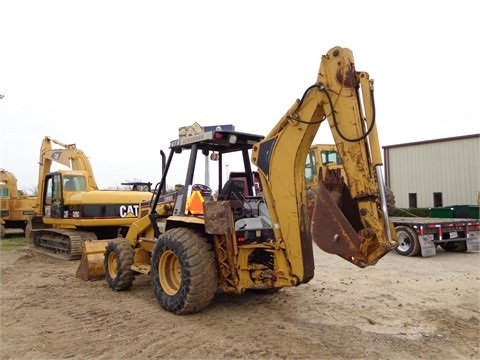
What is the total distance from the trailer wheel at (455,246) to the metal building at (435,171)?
9244 millimetres

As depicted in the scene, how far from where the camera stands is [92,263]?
787cm

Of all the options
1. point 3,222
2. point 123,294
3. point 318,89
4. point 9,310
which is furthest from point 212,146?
point 3,222

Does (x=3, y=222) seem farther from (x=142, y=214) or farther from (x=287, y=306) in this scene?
(x=287, y=306)

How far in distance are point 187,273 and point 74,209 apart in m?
7.72

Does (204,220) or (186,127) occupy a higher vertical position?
(186,127)

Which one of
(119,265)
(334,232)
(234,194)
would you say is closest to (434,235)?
(234,194)

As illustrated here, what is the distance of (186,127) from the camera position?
11102mm

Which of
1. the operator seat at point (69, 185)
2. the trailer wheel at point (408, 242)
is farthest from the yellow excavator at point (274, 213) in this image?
the operator seat at point (69, 185)

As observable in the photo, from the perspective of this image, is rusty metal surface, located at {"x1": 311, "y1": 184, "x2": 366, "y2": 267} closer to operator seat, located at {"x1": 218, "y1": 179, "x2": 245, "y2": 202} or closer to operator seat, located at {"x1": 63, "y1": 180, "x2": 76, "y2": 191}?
operator seat, located at {"x1": 218, "y1": 179, "x2": 245, "y2": 202}

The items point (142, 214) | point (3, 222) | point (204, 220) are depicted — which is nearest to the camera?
point (204, 220)

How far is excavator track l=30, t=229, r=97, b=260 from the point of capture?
11.1 meters

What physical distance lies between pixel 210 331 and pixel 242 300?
1439 millimetres

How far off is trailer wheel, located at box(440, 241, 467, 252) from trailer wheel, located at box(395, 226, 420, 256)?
1.80 meters

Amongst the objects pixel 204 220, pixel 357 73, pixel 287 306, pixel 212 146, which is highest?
pixel 357 73
